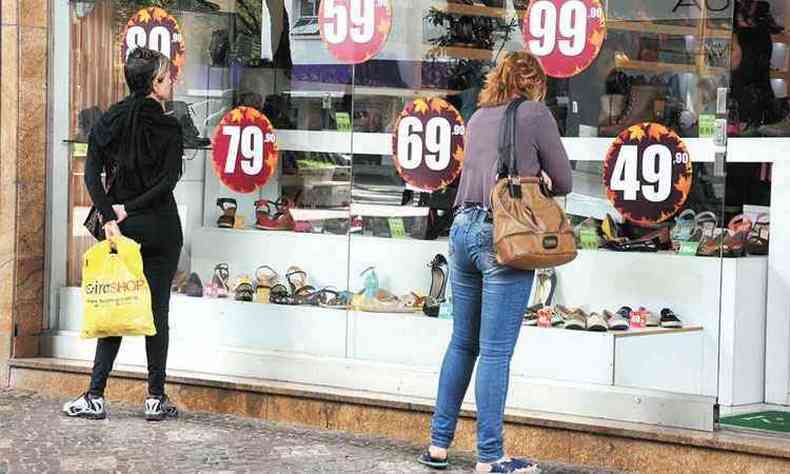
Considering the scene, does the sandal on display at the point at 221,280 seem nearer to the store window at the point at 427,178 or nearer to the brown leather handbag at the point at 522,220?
the store window at the point at 427,178

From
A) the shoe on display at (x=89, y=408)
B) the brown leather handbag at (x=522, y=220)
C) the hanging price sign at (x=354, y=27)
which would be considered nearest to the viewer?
the brown leather handbag at (x=522, y=220)

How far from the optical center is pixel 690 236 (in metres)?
7.85

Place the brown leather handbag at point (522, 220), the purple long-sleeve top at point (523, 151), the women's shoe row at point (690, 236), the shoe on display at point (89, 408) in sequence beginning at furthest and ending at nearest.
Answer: the shoe on display at point (89, 408)
the women's shoe row at point (690, 236)
the purple long-sleeve top at point (523, 151)
the brown leather handbag at point (522, 220)

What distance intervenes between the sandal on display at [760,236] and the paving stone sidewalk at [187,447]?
1.42 m

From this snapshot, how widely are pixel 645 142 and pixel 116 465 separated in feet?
9.27

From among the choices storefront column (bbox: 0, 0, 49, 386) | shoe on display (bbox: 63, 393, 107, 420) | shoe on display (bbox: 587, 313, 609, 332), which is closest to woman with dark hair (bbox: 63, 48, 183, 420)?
shoe on display (bbox: 63, 393, 107, 420)

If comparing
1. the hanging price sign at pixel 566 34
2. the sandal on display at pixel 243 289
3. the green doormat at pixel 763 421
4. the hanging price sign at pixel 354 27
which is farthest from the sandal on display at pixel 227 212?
the green doormat at pixel 763 421

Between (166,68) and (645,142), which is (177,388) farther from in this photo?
(645,142)

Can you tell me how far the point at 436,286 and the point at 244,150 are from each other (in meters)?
1.33

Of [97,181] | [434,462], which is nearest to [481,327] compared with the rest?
[434,462]

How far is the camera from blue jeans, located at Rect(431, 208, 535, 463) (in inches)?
276

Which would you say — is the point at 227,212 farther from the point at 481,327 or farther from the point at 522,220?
the point at 522,220

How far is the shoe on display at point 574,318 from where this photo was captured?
26.6 ft

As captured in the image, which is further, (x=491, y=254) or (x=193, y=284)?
(x=193, y=284)
